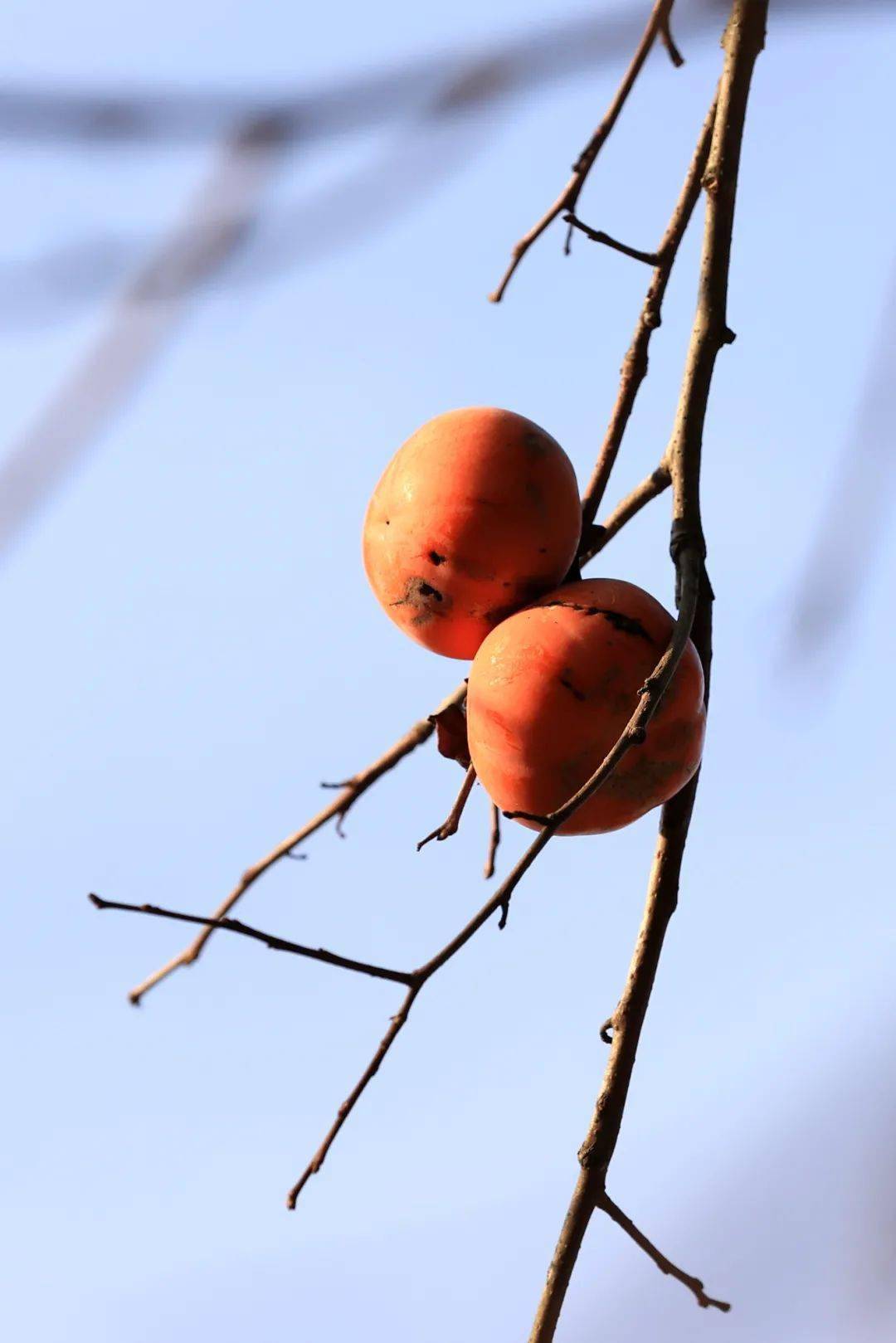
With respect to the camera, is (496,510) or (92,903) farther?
(496,510)

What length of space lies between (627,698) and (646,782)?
0.09m

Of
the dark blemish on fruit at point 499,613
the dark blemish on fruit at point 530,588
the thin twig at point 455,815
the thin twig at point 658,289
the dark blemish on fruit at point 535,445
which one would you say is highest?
the thin twig at point 658,289

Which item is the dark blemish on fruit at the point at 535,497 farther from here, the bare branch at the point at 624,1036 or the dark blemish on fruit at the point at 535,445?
the bare branch at the point at 624,1036

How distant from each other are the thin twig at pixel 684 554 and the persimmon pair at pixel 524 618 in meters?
0.09

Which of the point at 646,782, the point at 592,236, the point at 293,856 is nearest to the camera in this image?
the point at 646,782

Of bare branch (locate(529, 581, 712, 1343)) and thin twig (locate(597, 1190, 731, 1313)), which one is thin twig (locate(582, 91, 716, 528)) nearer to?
bare branch (locate(529, 581, 712, 1343))

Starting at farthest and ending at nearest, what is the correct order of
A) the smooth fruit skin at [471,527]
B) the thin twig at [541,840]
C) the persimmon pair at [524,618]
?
1. the smooth fruit skin at [471,527]
2. the persimmon pair at [524,618]
3. the thin twig at [541,840]

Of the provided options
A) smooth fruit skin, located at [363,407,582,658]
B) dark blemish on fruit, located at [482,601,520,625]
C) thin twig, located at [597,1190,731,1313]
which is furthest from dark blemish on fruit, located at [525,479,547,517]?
thin twig, located at [597,1190,731,1313]

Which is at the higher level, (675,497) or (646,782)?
(675,497)

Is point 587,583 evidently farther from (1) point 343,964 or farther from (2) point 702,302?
(1) point 343,964

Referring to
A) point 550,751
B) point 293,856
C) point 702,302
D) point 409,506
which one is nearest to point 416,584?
point 409,506

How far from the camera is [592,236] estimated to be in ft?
6.39

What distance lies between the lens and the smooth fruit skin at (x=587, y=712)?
167cm

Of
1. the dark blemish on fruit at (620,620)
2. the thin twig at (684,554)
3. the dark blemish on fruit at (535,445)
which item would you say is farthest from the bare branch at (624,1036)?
the dark blemish on fruit at (535,445)
